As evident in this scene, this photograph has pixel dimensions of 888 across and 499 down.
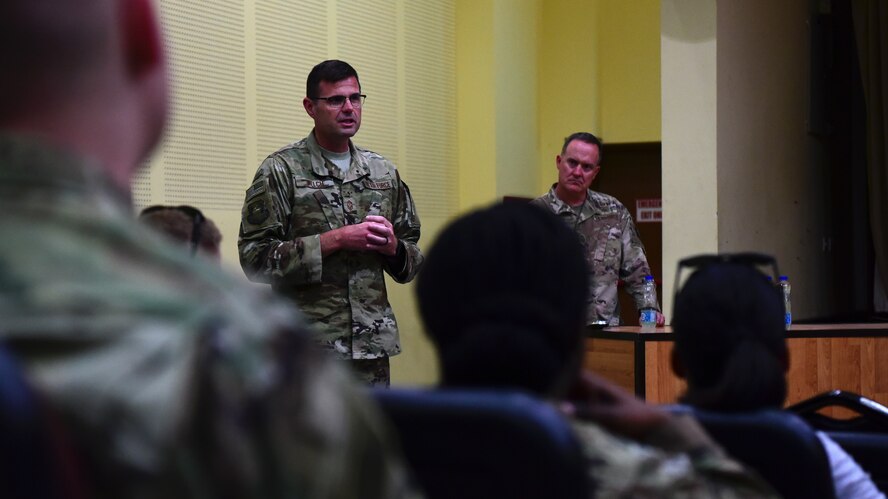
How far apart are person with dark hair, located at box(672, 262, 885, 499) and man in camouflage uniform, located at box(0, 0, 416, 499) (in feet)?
3.32

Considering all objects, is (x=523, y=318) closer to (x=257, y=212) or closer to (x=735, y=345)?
(x=735, y=345)

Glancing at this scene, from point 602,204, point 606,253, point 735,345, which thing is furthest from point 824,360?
point 735,345

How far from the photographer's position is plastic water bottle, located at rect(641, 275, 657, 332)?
4.96 m

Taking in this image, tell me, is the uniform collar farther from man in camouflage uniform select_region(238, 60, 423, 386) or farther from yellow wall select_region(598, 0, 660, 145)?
yellow wall select_region(598, 0, 660, 145)

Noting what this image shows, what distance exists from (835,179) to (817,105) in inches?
31.8

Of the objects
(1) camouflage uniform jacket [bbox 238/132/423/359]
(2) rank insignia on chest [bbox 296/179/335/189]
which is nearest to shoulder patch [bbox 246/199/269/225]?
(1) camouflage uniform jacket [bbox 238/132/423/359]

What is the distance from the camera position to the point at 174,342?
Result: 1.57ft

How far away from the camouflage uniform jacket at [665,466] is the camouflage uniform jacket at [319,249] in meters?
2.45

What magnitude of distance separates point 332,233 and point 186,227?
5.85ft

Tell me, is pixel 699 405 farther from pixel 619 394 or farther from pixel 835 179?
pixel 835 179

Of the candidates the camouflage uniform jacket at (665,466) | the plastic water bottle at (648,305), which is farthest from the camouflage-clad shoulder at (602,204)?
the camouflage uniform jacket at (665,466)

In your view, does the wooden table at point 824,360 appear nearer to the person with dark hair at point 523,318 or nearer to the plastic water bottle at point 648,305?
the plastic water bottle at point 648,305

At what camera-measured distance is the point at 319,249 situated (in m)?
3.60

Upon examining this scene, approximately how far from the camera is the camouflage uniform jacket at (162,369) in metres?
0.47
